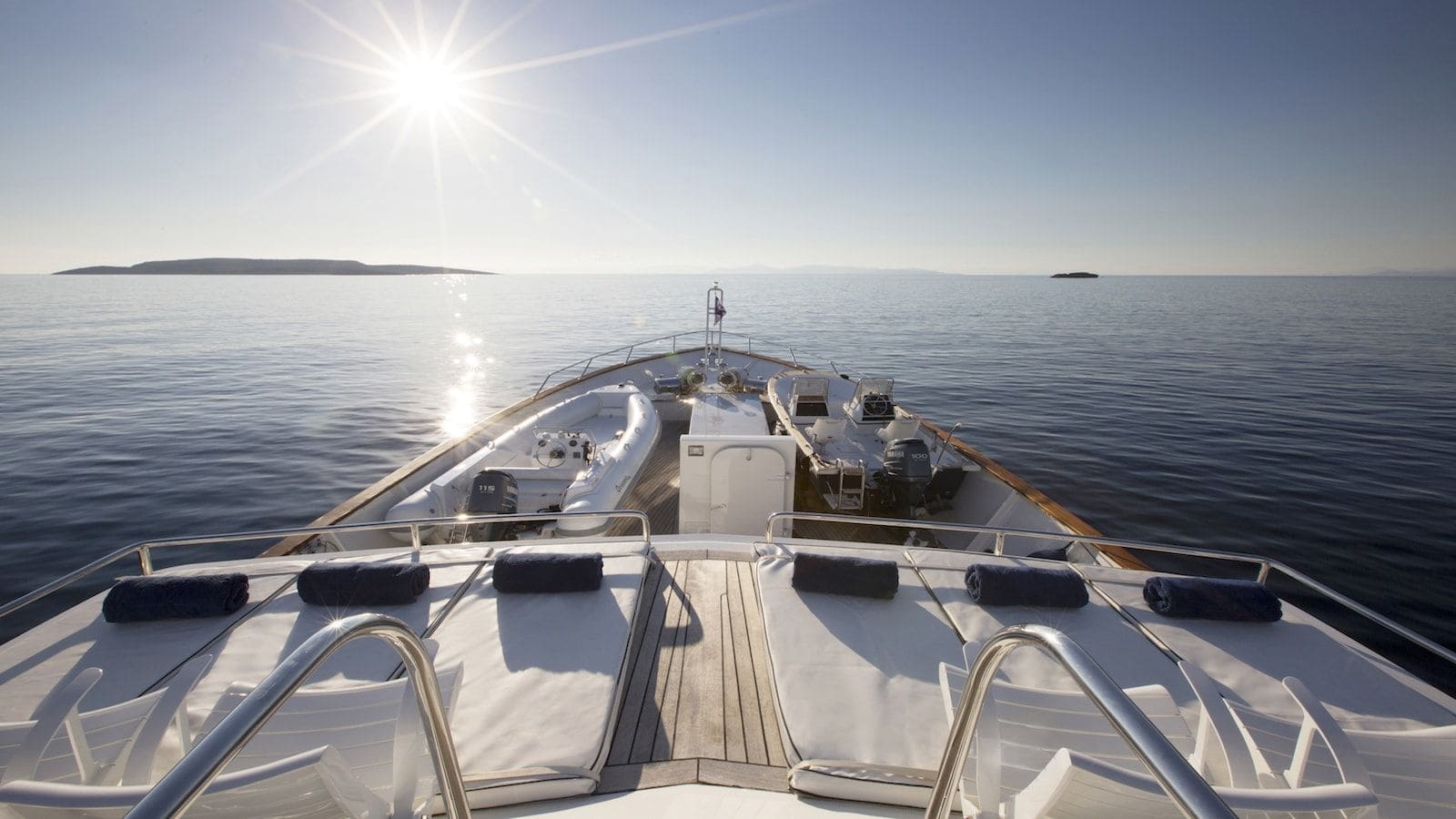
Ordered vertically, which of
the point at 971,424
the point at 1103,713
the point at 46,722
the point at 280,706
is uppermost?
the point at 1103,713

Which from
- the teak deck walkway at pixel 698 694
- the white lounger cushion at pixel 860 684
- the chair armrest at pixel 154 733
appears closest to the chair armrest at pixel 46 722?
the chair armrest at pixel 154 733

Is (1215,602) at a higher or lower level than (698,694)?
higher

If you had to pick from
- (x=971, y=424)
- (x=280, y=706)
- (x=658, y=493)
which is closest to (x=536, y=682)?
(x=280, y=706)

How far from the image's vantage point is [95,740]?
2270 mm

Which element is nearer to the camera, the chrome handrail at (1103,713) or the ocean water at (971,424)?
the chrome handrail at (1103,713)

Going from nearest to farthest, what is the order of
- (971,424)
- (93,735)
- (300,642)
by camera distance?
(93,735) < (300,642) < (971,424)

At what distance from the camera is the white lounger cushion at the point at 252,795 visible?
1487 mm

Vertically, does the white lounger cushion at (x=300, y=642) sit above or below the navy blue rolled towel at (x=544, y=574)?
below

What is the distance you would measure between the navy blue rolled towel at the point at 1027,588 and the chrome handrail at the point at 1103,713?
2.57 metres

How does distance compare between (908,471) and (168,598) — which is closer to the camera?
(168,598)

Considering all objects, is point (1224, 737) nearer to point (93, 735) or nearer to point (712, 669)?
point (712, 669)

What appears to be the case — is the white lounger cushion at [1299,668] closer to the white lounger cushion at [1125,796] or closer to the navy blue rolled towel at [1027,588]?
the navy blue rolled towel at [1027,588]

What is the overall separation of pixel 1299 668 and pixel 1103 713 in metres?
4.08

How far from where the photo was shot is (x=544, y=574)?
413 centimetres
